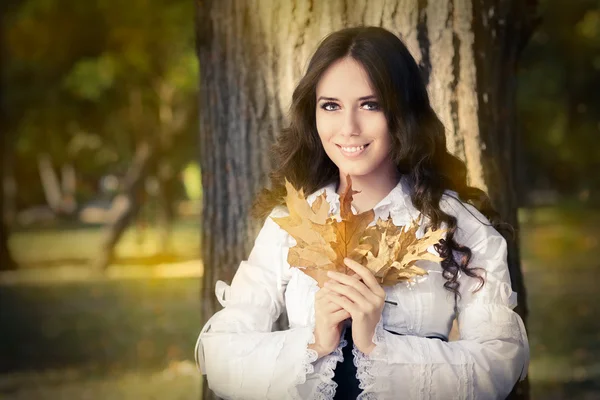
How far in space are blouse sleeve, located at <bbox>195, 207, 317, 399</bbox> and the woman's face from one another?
0.58 feet

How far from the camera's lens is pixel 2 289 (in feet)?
18.8

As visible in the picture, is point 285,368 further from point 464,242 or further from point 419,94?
point 419,94

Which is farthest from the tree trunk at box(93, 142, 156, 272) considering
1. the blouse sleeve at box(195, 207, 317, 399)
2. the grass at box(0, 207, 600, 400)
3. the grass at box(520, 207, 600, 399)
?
the blouse sleeve at box(195, 207, 317, 399)

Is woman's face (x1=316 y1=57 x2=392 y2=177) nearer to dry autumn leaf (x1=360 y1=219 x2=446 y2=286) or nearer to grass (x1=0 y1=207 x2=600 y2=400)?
dry autumn leaf (x1=360 y1=219 x2=446 y2=286)

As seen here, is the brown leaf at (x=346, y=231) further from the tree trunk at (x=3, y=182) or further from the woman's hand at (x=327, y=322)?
the tree trunk at (x=3, y=182)

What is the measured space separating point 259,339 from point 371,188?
1.08ft

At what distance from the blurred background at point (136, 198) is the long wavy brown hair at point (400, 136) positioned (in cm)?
61

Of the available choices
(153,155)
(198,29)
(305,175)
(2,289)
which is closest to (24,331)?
(2,289)

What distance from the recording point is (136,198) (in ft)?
23.8

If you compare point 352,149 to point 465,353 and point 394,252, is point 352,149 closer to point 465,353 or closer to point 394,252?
point 394,252

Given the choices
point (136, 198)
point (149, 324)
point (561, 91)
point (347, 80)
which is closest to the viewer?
point (347, 80)

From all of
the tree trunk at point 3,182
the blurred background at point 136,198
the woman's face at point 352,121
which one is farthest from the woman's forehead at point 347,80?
the tree trunk at point 3,182

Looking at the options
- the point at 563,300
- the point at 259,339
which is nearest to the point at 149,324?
the point at 563,300

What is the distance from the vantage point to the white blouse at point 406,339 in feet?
4.33
